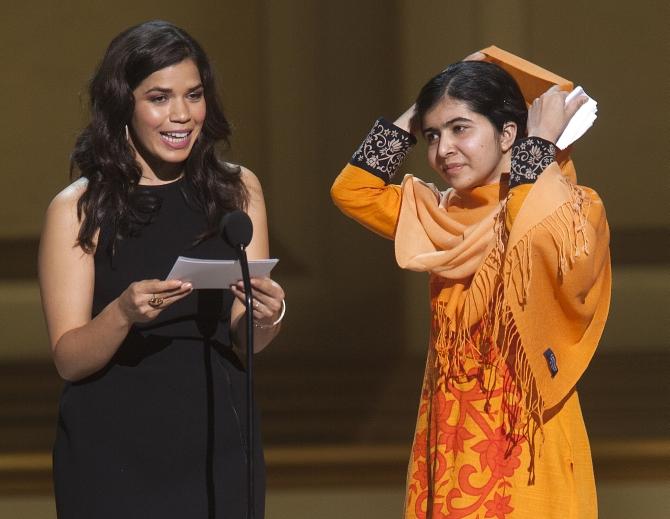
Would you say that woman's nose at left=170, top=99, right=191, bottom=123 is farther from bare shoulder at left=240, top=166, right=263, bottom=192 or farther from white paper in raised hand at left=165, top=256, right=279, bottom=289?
white paper in raised hand at left=165, top=256, right=279, bottom=289

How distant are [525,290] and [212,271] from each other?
526mm

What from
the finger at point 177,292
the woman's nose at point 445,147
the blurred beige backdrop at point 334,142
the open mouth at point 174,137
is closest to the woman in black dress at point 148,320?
the open mouth at point 174,137

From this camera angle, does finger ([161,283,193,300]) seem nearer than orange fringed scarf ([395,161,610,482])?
Yes

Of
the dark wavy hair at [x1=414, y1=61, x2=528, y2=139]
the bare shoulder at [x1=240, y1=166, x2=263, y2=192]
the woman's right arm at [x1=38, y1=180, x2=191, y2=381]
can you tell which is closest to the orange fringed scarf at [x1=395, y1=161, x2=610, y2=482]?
the dark wavy hair at [x1=414, y1=61, x2=528, y2=139]

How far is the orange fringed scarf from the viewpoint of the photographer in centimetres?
196

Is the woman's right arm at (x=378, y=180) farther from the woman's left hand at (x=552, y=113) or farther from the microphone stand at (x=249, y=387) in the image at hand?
the microphone stand at (x=249, y=387)

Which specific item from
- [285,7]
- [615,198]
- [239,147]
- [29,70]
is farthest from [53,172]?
[615,198]

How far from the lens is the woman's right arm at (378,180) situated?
2.26 m

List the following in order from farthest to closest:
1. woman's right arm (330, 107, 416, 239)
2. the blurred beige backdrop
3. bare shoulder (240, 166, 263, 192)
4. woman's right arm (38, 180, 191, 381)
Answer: the blurred beige backdrop
woman's right arm (330, 107, 416, 239)
bare shoulder (240, 166, 263, 192)
woman's right arm (38, 180, 191, 381)

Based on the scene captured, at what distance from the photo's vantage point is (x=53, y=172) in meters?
4.61

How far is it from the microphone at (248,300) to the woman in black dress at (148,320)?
0.20m

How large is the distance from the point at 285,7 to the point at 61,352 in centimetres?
279

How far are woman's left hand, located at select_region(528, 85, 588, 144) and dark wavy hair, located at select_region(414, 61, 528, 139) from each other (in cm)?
6

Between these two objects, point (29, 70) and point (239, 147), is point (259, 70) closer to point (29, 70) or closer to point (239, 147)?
point (239, 147)
